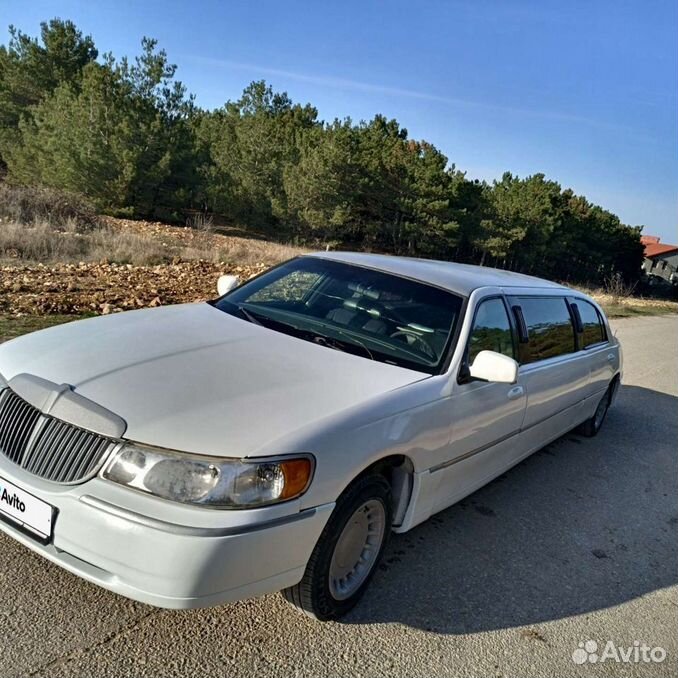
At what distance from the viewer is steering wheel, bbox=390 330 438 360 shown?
327 centimetres

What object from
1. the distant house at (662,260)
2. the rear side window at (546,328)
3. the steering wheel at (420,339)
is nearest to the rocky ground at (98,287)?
the steering wheel at (420,339)

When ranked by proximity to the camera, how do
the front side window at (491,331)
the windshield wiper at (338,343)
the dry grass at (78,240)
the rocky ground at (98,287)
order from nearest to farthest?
1. the windshield wiper at (338,343)
2. the front side window at (491,331)
3. the rocky ground at (98,287)
4. the dry grass at (78,240)

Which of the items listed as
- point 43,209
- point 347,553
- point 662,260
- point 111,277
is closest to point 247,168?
point 43,209

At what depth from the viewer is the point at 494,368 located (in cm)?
314

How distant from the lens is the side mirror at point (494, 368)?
3.11 m

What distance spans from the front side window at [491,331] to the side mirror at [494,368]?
142 mm

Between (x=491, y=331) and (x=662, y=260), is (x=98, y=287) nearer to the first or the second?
(x=491, y=331)

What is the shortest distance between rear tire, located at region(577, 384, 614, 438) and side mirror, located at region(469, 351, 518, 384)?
3.26 meters

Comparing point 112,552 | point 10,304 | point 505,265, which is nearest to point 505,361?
point 112,552

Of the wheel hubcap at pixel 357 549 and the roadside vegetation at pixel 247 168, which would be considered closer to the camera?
the wheel hubcap at pixel 357 549

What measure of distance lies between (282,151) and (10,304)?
3049 cm

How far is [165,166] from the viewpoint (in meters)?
28.7

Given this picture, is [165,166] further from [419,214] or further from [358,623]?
[358,623]

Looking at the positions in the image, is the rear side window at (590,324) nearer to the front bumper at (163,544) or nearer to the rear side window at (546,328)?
the rear side window at (546,328)
